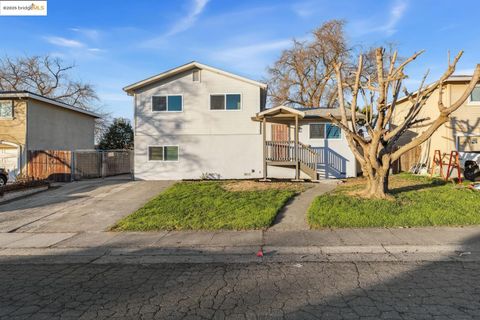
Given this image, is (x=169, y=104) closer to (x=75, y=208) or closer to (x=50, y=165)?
(x=50, y=165)

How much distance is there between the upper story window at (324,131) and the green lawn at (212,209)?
17.4ft

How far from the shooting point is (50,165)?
1811cm

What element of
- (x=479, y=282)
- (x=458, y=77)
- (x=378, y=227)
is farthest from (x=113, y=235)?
(x=458, y=77)

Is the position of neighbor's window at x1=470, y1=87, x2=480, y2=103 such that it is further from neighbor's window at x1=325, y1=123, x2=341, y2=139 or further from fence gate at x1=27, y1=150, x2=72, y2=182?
fence gate at x1=27, y1=150, x2=72, y2=182

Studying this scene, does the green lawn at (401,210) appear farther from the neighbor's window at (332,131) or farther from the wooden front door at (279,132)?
the wooden front door at (279,132)

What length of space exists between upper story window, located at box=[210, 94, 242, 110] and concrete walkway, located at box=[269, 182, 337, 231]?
743 centimetres

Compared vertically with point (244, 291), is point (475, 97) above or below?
above

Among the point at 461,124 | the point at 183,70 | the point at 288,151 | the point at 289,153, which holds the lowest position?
the point at 289,153

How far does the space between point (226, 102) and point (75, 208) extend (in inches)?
374

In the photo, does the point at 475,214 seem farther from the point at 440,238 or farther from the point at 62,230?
the point at 62,230

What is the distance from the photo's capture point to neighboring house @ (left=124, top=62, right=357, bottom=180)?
17.0 m

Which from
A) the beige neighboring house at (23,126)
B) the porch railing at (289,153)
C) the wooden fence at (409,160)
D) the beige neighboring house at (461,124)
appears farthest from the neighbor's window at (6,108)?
the wooden fence at (409,160)

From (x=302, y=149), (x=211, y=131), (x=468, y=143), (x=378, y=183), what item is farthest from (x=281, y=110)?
(x=468, y=143)

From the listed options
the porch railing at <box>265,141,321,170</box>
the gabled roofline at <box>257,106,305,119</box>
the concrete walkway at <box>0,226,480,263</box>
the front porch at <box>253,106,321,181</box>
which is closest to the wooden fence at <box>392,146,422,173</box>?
the front porch at <box>253,106,321,181</box>
